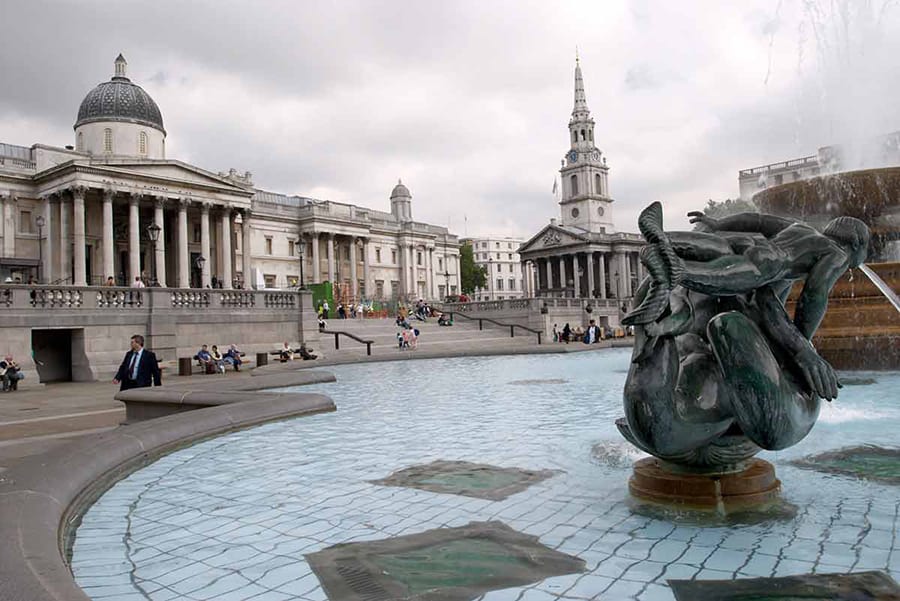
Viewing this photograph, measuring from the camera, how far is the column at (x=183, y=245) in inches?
1971

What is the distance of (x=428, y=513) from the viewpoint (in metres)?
3.99

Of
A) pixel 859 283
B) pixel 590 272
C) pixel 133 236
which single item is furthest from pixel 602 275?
pixel 859 283

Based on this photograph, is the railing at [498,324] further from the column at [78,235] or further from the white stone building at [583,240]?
the white stone building at [583,240]

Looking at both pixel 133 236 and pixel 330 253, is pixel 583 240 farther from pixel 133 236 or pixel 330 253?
pixel 133 236

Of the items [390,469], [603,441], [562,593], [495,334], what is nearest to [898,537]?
[562,593]

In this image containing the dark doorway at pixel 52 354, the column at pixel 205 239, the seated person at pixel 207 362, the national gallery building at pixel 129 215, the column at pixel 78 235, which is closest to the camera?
the seated person at pixel 207 362

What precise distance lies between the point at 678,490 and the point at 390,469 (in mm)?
2304

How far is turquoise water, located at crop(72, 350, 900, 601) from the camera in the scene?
9.85 feet

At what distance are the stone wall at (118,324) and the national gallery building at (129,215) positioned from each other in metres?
12.0

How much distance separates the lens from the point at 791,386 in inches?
139

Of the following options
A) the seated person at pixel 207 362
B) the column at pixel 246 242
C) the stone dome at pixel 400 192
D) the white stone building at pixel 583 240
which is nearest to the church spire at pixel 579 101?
the white stone building at pixel 583 240

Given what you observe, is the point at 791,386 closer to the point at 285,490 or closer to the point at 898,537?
the point at 898,537

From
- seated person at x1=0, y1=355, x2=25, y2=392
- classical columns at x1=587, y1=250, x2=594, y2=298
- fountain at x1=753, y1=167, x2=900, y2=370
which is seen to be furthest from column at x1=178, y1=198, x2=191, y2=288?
classical columns at x1=587, y1=250, x2=594, y2=298

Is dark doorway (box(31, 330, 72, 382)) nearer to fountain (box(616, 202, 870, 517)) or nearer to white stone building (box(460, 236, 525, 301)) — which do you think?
fountain (box(616, 202, 870, 517))
